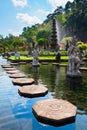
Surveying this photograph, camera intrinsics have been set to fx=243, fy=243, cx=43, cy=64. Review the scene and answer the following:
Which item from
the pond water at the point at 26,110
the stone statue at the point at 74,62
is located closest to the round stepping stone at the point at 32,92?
the pond water at the point at 26,110

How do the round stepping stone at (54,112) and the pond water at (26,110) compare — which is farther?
the round stepping stone at (54,112)

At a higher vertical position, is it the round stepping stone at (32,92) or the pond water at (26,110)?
the round stepping stone at (32,92)

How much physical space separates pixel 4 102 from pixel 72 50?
8.55m

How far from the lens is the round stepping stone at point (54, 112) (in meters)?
6.28

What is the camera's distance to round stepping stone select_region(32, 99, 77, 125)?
6277mm

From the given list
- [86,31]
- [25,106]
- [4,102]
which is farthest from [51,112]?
[86,31]

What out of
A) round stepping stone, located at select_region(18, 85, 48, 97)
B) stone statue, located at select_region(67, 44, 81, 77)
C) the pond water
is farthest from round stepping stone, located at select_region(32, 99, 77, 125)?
stone statue, located at select_region(67, 44, 81, 77)

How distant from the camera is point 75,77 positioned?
1555 centimetres

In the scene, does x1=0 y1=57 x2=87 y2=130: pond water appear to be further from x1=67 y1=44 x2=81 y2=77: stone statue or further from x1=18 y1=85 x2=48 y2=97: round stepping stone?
x1=67 y1=44 x2=81 y2=77: stone statue

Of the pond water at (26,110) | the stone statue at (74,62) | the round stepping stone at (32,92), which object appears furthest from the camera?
the stone statue at (74,62)

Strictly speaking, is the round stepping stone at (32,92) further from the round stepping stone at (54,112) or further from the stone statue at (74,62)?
the stone statue at (74,62)

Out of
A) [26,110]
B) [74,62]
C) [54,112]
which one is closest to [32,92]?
[26,110]

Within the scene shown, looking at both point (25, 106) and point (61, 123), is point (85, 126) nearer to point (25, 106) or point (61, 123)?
point (61, 123)

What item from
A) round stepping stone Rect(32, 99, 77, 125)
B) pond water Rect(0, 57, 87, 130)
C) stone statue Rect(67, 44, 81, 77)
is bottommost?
pond water Rect(0, 57, 87, 130)
